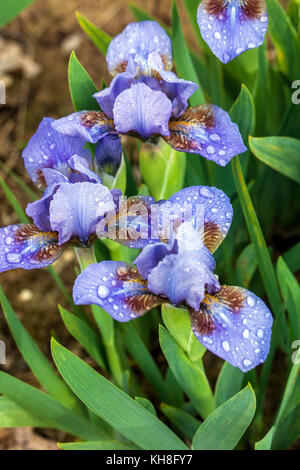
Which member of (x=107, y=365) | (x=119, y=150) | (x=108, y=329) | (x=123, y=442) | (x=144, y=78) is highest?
(x=144, y=78)

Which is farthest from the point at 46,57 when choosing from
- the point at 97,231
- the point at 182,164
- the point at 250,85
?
the point at 97,231

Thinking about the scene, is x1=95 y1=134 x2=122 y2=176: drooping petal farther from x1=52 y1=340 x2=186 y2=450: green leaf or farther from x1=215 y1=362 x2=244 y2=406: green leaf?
x1=215 y1=362 x2=244 y2=406: green leaf

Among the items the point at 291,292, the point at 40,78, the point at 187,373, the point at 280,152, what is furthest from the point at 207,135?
the point at 40,78

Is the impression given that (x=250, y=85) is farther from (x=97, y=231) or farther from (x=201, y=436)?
(x=201, y=436)

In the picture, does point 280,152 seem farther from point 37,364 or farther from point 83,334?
point 37,364

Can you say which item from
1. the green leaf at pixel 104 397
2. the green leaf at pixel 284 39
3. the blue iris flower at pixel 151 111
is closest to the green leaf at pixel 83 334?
the green leaf at pixel 104 397

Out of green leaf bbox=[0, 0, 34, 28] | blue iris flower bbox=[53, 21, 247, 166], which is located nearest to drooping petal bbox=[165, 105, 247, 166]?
blue iris flower bbox=[53, 21, 247, 166]
